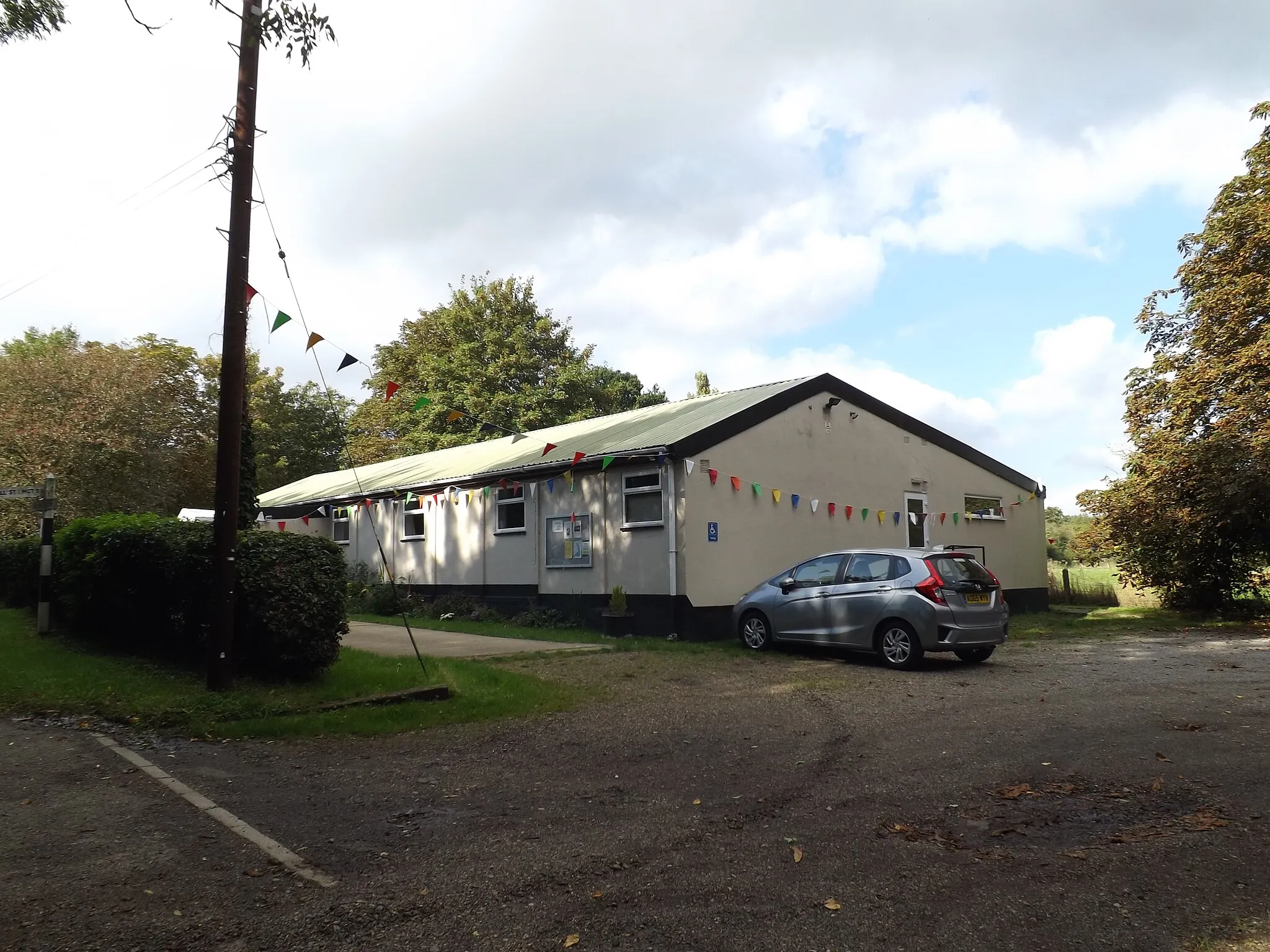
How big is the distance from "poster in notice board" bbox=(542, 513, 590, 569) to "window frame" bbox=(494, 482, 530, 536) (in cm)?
73

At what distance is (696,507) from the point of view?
14.7 m

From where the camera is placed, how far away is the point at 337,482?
28312 millimetres

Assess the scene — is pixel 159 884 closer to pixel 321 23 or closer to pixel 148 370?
pixel 321 23

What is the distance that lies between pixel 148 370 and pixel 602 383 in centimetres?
1961

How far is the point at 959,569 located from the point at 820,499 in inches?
229

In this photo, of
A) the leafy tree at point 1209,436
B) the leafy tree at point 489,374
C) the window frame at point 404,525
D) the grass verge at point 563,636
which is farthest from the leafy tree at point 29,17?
the leafy tree at point 489,374

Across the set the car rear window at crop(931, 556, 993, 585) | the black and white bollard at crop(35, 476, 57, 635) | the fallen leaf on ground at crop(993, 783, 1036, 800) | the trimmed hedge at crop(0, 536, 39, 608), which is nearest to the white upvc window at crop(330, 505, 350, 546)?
the trimmed hedge at crop(0, 536, 39, 608)

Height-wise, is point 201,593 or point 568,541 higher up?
point 568,541

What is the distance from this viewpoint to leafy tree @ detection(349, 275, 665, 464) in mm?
37969

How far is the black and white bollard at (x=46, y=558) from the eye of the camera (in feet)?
38.8

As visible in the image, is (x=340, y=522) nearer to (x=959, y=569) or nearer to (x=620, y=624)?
(x=620, y=624)

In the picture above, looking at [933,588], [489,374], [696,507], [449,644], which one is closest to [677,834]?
[933,588]

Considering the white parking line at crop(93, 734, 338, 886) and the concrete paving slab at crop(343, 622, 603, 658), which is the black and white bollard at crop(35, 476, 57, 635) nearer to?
the concrete paving slab at crop(343, 622, 603, 658)

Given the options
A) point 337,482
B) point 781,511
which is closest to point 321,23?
point 781,511
